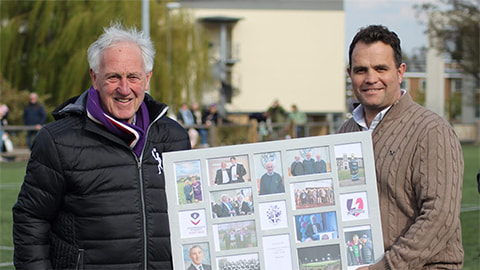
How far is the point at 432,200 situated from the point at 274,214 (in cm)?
64

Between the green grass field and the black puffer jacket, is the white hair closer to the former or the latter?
the black puffer jacket

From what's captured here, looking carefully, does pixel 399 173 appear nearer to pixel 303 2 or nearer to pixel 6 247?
pixel 6 247

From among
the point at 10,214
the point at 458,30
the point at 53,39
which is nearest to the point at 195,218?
the point at 10,214

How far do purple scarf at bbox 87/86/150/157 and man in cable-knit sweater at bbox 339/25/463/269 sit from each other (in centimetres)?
98

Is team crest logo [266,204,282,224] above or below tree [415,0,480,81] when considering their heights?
below

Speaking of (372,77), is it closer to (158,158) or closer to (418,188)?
(418,188)

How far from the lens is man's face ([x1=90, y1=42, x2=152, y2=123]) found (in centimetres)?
331

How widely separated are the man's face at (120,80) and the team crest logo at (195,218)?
57 cm

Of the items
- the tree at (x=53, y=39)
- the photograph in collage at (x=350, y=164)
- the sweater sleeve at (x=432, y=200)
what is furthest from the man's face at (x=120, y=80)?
the tree at (x=53, y=39)

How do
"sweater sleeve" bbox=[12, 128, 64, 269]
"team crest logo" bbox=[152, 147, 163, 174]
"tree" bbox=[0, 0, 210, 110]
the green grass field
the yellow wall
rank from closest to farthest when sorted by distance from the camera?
"sweater sleeve" bbox=[12, 128, 64, 269] < "team crest logo" bbox=[152, 147, 163, 174] < the green grass field < "tree" bbox=[0, 0, 210, 110] < the yellow wall

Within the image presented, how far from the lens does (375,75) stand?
3164 mm

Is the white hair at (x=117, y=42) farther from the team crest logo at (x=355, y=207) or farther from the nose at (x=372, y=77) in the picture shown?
the team crest logo at (x=355, y=207)

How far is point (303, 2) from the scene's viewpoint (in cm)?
6150

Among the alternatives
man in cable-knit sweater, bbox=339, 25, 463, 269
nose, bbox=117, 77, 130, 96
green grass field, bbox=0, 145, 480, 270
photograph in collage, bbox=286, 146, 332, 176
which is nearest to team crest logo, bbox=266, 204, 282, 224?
photograph in collage, bbox=286, 146, 332, 176
